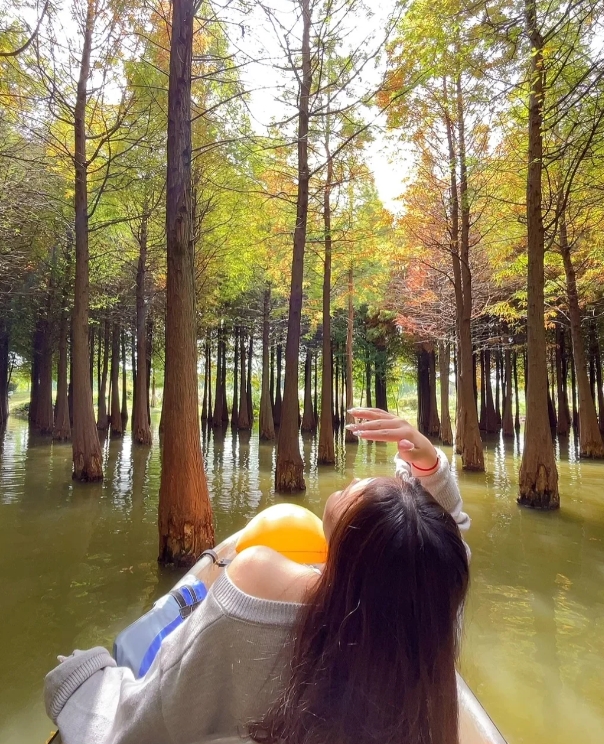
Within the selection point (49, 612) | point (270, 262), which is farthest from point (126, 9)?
point (49, 612)

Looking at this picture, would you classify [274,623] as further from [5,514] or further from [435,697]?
[5,514]

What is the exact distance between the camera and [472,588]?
8.19 feet

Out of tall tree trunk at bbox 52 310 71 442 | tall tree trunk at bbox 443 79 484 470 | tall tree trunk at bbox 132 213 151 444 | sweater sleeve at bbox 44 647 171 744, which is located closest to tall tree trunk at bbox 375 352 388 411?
tall tree trunk at bbox 443 79 484 470

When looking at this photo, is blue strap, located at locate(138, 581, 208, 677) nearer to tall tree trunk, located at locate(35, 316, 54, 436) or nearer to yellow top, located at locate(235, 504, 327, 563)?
yellow top, located at locate(235, 504, 327, 563)

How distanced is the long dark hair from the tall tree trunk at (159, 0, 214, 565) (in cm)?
440

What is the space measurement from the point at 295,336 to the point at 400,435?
8.35 m

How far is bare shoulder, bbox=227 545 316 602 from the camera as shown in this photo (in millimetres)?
1020

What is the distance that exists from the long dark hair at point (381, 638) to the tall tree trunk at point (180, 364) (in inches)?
173

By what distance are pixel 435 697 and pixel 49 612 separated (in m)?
4.31

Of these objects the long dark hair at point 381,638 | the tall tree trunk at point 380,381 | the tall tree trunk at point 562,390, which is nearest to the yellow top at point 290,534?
the long dark hair at point 381,638

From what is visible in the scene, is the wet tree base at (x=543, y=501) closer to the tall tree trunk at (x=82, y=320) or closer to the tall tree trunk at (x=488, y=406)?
the tall tree trunk at (x=82, y=320)

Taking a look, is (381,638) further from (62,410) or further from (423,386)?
(423,386)

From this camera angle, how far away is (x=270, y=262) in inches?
555

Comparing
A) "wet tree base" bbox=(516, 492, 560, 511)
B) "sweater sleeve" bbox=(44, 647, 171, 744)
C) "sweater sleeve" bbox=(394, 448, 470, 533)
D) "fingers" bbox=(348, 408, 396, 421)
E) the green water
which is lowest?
the green water
